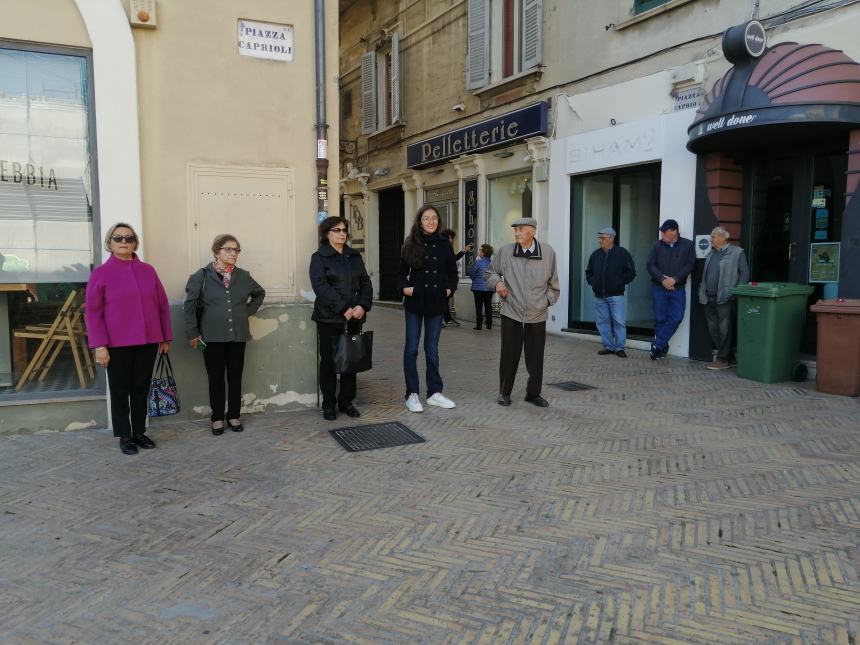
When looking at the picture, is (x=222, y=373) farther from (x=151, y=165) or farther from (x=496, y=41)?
(x=496, y=41)

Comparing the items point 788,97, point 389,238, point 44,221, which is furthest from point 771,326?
point 389,238

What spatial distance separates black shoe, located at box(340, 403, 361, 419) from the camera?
6.23 meters

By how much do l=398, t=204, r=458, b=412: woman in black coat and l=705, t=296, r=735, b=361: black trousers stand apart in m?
4.12

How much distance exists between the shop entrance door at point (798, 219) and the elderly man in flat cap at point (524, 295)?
3.92m

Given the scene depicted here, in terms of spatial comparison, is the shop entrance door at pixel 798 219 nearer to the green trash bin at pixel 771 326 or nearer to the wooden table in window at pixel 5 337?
the green trash bin at pixel 771 326

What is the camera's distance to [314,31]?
6.21 meters

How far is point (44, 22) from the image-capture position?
17.6ft

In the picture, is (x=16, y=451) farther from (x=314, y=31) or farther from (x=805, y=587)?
(x=805, y=587)

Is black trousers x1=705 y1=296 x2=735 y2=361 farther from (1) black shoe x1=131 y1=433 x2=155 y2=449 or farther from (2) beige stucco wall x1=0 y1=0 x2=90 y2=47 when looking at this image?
(2) beige stucco wall x1=0 y1=0 x2=90 y2=47

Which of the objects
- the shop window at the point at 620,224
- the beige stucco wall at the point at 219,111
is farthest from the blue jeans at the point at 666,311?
the beige stucco wall at the point at 219,111

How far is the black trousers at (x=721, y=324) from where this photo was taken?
8719mm

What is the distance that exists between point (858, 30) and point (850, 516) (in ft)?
20.0

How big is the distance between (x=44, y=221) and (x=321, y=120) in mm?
2476

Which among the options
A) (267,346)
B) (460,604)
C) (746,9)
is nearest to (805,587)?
(460,604)
